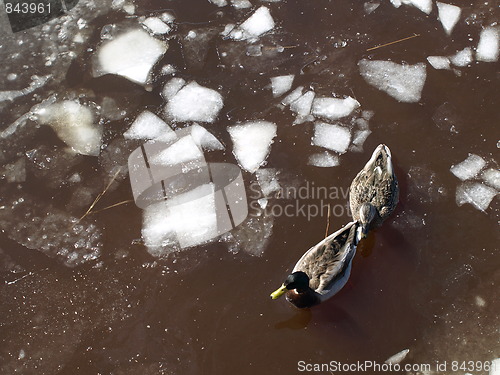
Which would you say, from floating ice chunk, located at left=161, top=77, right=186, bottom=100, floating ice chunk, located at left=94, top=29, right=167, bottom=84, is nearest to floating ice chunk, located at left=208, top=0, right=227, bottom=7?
floating ice chunk, located at left=94, top=29, right=167, bottom=84

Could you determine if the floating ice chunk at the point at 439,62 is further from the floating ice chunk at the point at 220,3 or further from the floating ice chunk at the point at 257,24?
the floating ice chunk at the point at 220,3

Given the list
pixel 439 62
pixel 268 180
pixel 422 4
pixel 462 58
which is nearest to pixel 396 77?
pixel 439 62

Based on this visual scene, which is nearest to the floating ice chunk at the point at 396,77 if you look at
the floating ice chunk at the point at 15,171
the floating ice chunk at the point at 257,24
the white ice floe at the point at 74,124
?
the floating ice chunk at the point at 257,24

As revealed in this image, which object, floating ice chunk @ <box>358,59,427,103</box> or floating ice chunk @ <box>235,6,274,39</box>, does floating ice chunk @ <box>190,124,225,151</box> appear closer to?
floating ice chunk @ <box>235,6,274,39</box>

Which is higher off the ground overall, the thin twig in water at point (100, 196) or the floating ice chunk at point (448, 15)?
the floating ice chunk at point (448, 15)

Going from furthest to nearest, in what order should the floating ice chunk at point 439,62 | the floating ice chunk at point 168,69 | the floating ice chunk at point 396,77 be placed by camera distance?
the floating ice chunk at point 168,69 → the floating ice chunk at point 439,62 → the floating ice chunk at point 396,77

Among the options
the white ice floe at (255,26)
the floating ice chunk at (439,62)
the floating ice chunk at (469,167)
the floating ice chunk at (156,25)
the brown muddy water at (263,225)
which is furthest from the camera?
the floating ice chunk at (156,25)

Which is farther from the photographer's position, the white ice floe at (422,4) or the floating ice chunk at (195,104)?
the white ice floe at (422,4)
